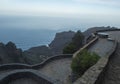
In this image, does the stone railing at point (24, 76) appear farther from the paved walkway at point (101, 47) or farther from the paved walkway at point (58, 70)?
the paved walkway at point (101, 47)

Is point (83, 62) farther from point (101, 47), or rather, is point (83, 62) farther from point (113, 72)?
point (101, 47)

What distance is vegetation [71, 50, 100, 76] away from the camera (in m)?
19.0

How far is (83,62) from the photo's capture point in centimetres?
1903

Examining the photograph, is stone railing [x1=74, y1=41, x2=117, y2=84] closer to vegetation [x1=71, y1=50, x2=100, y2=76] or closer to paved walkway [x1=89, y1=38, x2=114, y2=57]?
vegetation [x1=71, y1=50, x2=100, y2=76]

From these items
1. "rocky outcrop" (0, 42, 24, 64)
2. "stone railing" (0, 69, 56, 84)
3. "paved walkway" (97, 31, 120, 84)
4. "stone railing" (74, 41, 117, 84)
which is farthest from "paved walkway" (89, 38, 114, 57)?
"rocky outcrop" (0, 42, 24, 64)

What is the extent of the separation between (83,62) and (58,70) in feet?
17.7

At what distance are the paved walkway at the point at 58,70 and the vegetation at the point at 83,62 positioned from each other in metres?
1.43

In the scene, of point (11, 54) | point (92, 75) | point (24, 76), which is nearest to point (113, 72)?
point (92, 75)

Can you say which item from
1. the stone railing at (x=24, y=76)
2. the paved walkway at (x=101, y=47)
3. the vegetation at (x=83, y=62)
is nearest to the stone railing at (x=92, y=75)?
the vegetation at (x=83, y=62)

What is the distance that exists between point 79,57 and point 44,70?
211 inches

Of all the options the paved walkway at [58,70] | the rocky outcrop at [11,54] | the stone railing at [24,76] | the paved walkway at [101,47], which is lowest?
the rocky outcrop at [11,54]

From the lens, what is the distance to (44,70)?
24.6m

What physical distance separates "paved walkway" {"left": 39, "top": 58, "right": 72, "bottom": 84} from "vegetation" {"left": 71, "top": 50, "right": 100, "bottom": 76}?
1.43 meters

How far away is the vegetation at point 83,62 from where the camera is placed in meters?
19.0
